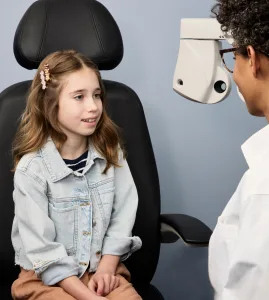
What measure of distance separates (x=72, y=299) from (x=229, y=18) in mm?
751

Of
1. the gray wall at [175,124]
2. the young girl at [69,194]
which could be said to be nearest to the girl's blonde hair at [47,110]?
the young girl at [69,194]

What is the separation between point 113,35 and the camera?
5.22ft

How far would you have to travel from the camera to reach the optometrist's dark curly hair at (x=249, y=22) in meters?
0.99

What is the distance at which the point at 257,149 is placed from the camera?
41.4 inches

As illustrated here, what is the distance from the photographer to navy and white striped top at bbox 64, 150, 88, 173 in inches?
61.1

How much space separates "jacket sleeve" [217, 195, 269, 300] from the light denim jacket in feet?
1.94

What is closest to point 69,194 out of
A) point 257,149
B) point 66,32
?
point 66,32

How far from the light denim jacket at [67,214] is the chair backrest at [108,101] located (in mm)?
67

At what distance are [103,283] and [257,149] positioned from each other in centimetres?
59

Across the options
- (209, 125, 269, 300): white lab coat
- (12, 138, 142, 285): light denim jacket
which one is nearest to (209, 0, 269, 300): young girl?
(209, 125, 269, 300): white lab coat

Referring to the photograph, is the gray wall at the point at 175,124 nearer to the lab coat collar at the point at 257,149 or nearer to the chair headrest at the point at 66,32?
the chair headrest at the point at 66,32

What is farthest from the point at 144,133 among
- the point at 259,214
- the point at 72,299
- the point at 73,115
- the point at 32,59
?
the point at 259,214

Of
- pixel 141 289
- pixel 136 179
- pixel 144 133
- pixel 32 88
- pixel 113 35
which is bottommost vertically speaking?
pixel 141 289

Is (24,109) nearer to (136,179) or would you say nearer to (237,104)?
(136,179)
